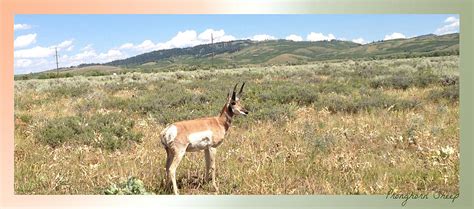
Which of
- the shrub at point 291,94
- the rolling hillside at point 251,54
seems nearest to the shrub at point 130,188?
the rolling hillside at point 251,54

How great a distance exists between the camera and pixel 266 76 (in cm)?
573

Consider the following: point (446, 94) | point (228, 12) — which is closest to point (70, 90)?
point (228, 12)

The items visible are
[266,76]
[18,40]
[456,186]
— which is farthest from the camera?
[266,76]

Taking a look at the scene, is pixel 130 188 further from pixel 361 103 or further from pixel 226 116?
pixel 361 103

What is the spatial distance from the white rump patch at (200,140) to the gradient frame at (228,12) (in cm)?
47

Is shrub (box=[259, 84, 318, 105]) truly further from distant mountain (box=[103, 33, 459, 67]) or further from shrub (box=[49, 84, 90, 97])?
shrub (box=[49, 84, 90, 97])

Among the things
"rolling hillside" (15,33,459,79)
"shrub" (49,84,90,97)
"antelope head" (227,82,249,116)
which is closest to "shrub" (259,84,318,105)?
"rolling hillside" (15,33,459,79)

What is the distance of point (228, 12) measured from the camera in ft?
15.5

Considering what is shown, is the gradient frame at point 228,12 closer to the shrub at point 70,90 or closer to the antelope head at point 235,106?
the antelope head at point 235,106

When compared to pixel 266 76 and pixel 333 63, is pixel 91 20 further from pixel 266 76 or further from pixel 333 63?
pixel 333 63

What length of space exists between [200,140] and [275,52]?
4.71ft

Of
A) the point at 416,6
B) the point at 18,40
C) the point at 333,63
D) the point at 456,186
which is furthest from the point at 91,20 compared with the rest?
the point at 456,186

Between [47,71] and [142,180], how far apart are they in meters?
1.52

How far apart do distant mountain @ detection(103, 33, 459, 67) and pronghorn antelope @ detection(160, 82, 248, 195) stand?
0.74 metres
